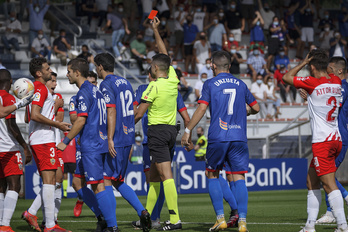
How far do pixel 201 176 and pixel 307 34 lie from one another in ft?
41.6

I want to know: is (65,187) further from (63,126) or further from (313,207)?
(313,207)

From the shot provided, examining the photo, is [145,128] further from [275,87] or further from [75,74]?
[275,87]

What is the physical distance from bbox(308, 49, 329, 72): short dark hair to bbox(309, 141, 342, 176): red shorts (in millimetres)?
1020

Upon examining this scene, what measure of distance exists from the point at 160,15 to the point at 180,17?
34.4 inches

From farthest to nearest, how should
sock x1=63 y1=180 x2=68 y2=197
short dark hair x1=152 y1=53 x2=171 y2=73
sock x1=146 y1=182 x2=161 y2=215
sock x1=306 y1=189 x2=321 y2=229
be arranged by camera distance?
sock x1=63 y1=180 x2=68 y2=197 < sock x1=146 y1=182 x2=161 y2=215 < short dark hair x1=152 y1=53 x2=171 y2=73 < sock x1=306 y1=189 x2=321 y2=229

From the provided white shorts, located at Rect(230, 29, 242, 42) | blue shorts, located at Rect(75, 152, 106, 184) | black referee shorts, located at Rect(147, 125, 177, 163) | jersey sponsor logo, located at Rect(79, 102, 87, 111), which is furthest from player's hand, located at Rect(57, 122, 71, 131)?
white shorts, located at Rect(230, 29, 242, 42)

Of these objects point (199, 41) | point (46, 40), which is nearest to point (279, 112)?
point (199, 41)

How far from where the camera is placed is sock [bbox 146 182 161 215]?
9680 millimetres

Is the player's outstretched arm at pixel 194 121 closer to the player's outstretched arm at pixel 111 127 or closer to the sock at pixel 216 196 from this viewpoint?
the sock at pixel 216 196

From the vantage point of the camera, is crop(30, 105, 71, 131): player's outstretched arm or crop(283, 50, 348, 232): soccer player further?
crop(30, 105, 71, 131): player's outstretched arm

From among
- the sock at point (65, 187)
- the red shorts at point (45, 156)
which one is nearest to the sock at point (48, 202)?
the red shorts at point (45, 156)

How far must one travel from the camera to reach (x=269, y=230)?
30.4 feet

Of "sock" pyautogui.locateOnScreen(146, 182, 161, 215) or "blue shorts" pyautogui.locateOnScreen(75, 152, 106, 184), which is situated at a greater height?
"blue shorts" pyautogui.locateOnScreen(75, 152, 106, 184)

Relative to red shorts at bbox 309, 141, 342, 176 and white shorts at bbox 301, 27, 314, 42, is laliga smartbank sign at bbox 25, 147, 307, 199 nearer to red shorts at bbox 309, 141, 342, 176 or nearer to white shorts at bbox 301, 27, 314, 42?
white shorts at bbox 301, 27, 314, 42
